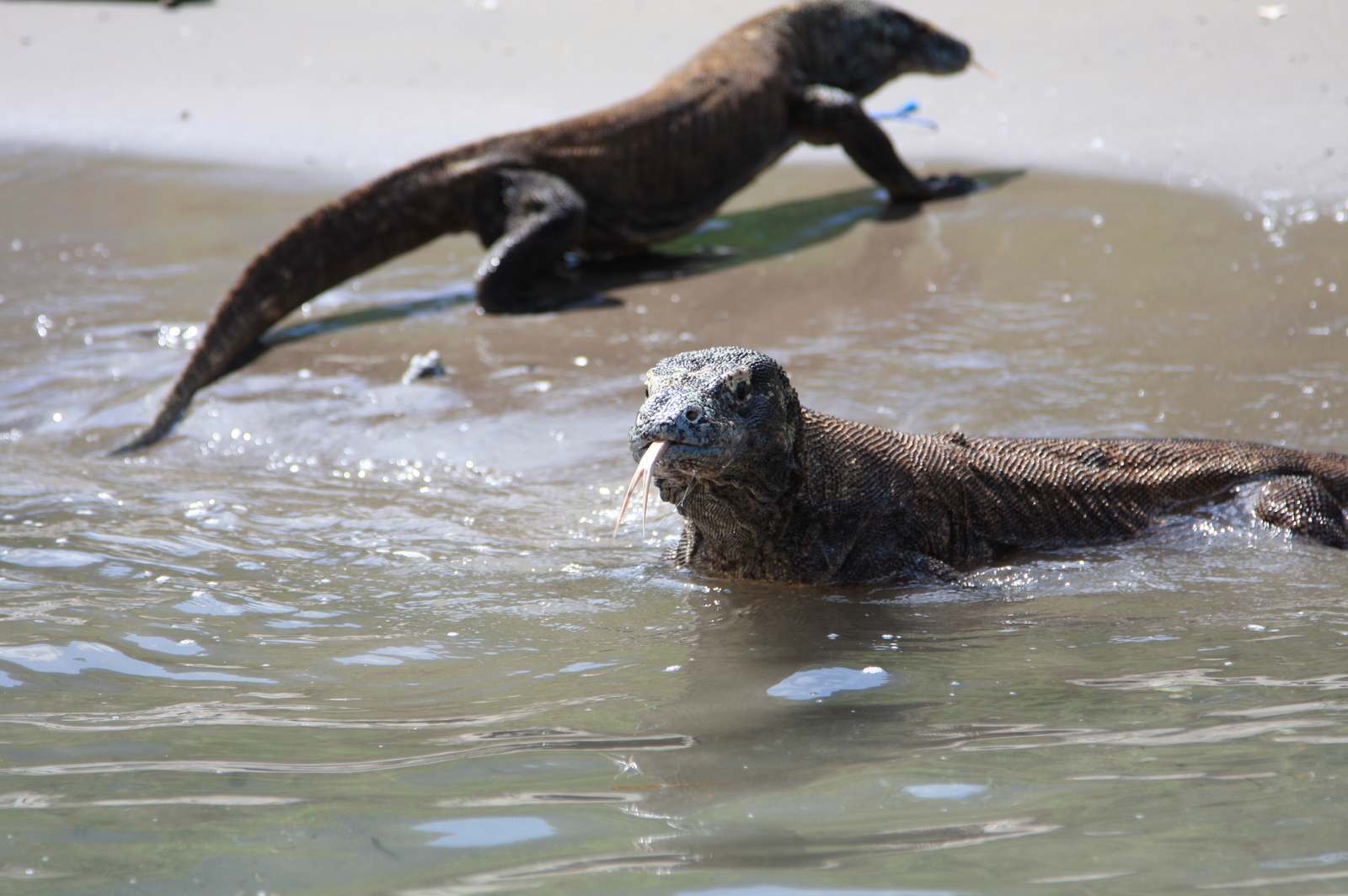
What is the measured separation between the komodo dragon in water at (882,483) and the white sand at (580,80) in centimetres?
470

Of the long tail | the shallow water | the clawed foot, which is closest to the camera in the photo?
the shallow water

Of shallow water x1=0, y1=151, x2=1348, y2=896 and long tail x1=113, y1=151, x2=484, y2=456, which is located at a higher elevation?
long tail x1=113, y1=151, x2=484, y2=456

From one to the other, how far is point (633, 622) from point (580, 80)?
9523 millimetres

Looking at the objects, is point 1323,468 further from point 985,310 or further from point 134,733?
point 134,733

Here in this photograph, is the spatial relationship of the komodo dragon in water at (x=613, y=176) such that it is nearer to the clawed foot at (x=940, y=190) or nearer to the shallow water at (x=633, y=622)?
the clawed foot at (x=940, y=190)

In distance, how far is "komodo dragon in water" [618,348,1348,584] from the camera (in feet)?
13.0

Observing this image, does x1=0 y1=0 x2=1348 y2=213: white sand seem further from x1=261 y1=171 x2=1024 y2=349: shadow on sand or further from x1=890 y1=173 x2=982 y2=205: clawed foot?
x1=261 y1=171 x2=1024 y2=349: shadow on sand

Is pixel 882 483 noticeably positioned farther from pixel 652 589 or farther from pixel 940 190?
pixel 940 190

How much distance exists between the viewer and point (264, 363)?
7625mm

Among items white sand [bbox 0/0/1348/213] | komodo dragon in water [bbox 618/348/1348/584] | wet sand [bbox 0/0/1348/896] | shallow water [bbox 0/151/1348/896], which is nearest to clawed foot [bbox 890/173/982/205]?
wet sand [bbox 0/0/1348/896]

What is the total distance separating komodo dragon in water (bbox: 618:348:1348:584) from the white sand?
470 cm

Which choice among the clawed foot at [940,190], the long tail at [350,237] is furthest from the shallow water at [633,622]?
the clawed foot at [940,190]

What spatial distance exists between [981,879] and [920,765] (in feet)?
1.71

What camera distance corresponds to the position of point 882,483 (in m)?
4.58
